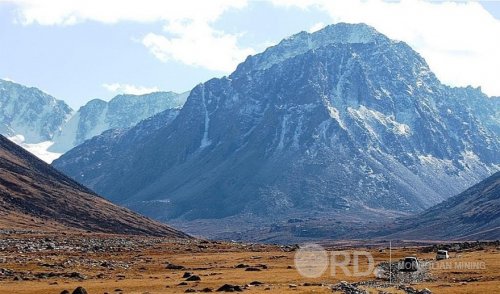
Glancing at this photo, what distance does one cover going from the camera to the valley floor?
8400cm

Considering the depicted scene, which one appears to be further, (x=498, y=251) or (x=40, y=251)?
(x=40, y=251)

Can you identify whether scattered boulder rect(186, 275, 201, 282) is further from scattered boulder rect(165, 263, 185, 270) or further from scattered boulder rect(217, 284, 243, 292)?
scattered boulder rect(165, 263, 185, 270)

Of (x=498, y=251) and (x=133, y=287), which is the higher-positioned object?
(x=498, y=251)


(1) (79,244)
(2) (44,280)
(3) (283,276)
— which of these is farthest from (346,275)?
(1) (79,244)

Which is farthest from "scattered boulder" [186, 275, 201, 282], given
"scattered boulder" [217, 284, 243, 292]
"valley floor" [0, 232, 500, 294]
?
"scattered boulder" [217, 284, 243, 292]

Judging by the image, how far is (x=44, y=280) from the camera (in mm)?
97250

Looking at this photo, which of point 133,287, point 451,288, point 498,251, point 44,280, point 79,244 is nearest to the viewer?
point 451,288

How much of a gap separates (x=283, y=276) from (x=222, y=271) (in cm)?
1644

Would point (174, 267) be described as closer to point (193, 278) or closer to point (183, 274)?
point (183, 274)

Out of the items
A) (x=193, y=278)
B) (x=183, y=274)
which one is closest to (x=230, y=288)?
(x=193, y=278)

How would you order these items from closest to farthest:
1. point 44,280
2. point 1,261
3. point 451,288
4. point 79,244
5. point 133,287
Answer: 1. point 451,288
2. point 133,287
3. point 44,280
4. point 1,261
5. point 79,244

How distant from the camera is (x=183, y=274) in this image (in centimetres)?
10875

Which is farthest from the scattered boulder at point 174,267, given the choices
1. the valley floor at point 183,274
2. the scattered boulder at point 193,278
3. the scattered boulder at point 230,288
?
the scattered boulder at point 230,288

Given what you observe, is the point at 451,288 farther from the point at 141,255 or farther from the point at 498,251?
the point at 141,255
